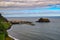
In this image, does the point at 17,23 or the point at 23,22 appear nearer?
the point at 17,23

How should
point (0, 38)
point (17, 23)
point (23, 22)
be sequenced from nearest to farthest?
point (0, 38), point (17, 23), point (23, 22)

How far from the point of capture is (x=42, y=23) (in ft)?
343

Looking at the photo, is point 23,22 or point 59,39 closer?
point 59,39

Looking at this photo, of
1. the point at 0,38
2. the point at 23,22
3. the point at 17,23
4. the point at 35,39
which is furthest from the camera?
the point at 23,22

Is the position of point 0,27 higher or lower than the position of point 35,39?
higher

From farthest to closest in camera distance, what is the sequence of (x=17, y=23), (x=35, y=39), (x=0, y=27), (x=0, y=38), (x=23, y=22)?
(x=23, y=22)
(x=17, y=23)
(x=35, y=39)
(x=0, y=27)
(x=0, y=38)

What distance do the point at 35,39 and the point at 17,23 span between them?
165ft

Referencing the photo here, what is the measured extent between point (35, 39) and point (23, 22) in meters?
56.9

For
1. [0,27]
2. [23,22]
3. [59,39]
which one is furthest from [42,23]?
[0,27]

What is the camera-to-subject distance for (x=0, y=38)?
Result: 2117 cm

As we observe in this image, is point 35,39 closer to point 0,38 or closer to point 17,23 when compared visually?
point 0,38

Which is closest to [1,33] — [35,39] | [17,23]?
[35,39]

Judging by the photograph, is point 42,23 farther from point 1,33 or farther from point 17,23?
point 1,33

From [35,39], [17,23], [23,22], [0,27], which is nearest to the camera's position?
[0,27]
